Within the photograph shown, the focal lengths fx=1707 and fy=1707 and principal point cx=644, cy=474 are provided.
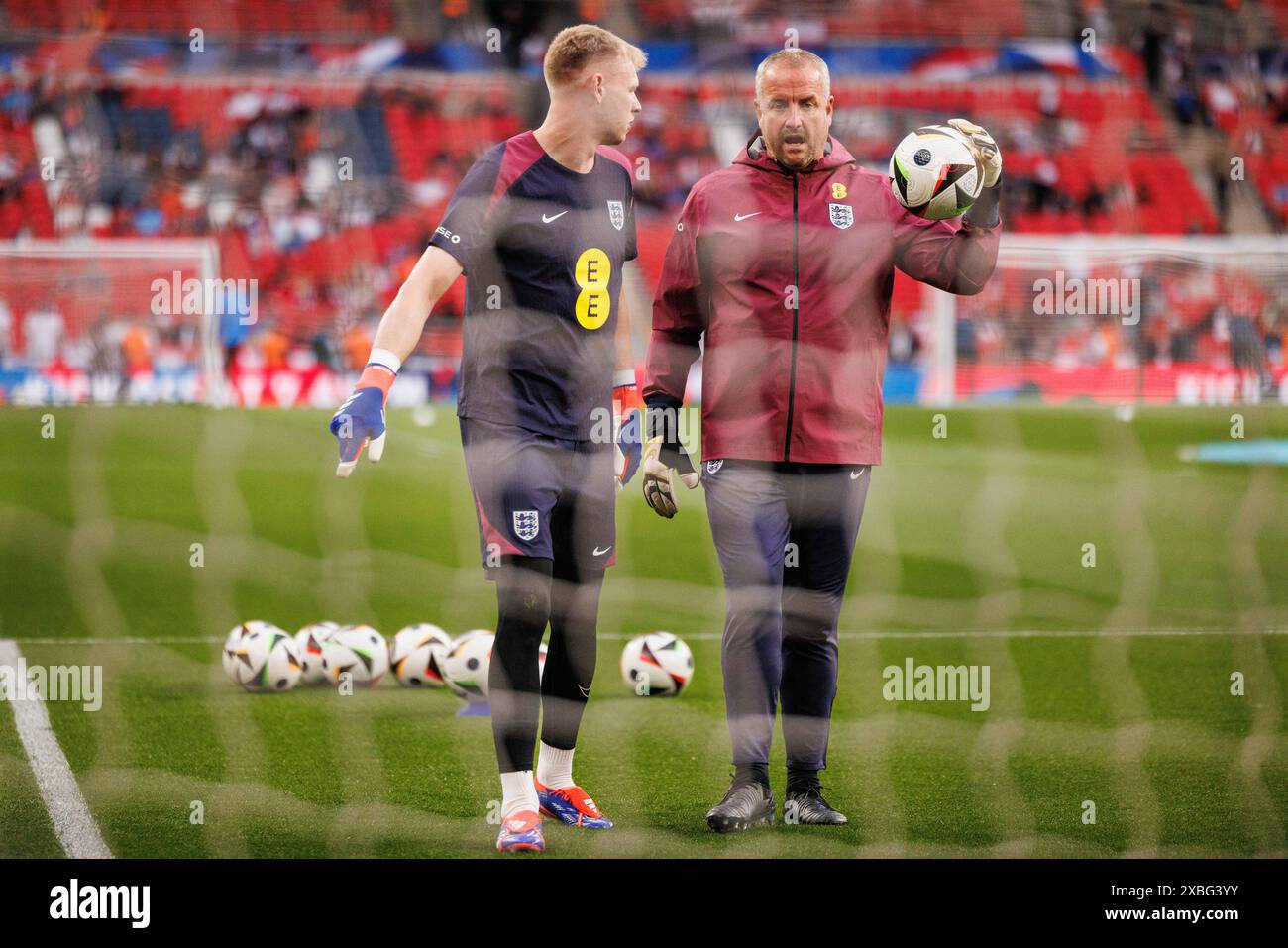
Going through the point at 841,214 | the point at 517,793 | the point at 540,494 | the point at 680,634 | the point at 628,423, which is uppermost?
the point at 841,214

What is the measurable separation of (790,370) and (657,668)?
2423 millimetres

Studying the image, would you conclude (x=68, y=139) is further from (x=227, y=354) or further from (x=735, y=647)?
(x=735, y=647)

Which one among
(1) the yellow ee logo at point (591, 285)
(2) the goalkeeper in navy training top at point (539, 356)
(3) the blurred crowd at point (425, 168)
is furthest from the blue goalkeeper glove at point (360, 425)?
(3) the blurred crowd at point (425, 168)

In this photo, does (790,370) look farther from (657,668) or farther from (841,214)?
(657,668)

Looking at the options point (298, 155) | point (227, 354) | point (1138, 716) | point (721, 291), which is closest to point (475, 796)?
point (721, 291)

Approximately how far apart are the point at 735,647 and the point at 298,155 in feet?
56.8

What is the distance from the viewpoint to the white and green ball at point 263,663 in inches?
269

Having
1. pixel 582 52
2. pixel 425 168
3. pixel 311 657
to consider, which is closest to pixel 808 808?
pixel 582 52

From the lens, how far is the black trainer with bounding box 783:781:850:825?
4.83 meters

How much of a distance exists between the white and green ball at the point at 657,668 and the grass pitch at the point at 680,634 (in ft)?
0.31

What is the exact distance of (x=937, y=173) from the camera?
4.55 meters

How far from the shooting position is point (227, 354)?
64.1ft

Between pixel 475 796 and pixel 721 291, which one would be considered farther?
pixel 475 796
